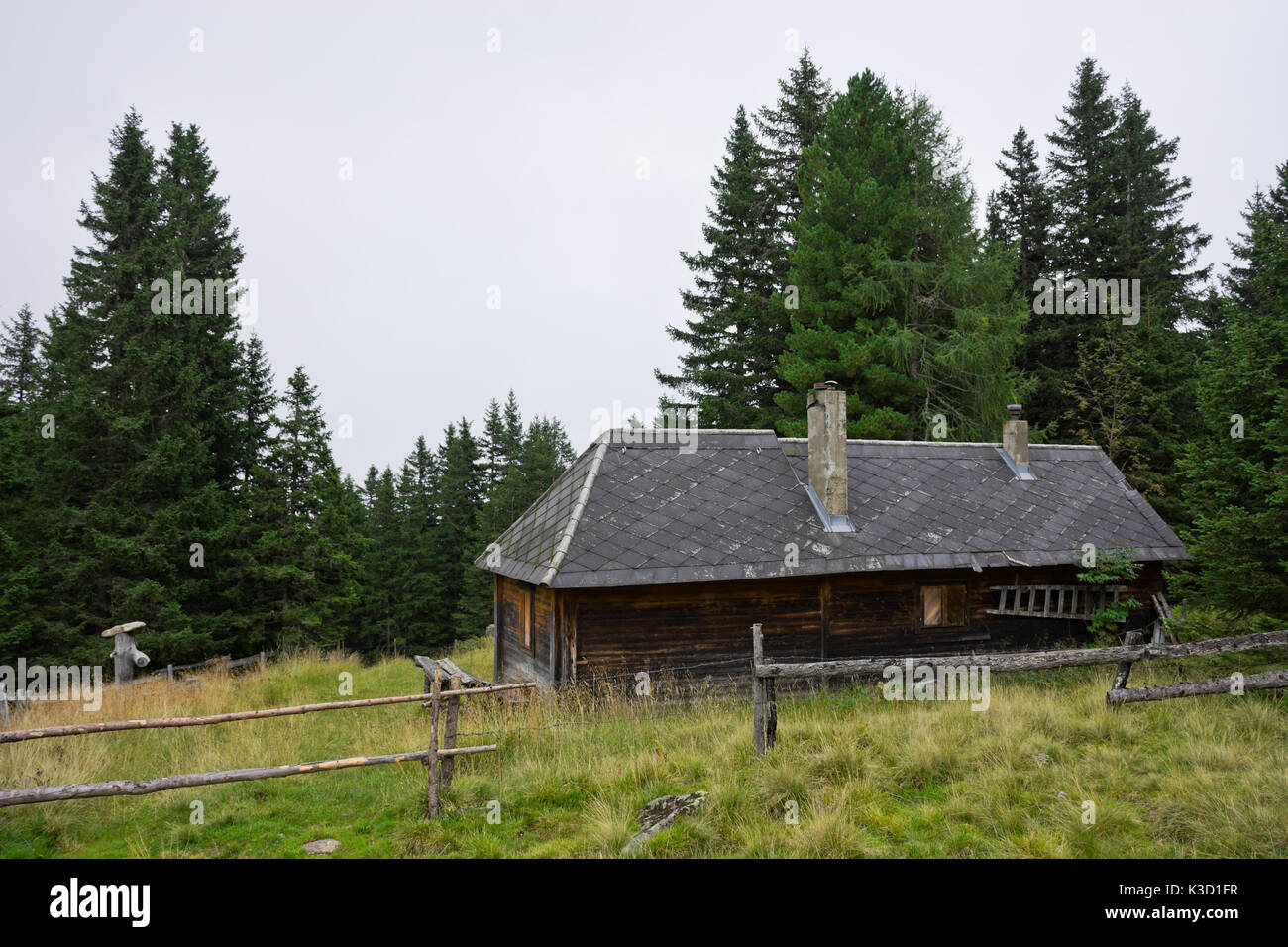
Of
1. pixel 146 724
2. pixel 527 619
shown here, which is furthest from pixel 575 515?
pixel 146 724

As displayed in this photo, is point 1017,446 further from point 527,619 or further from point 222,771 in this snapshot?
point 222,771

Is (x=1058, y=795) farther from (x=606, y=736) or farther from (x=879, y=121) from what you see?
(x=879, y=121)

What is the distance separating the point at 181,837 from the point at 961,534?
12.6 m

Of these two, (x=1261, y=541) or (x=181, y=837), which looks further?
(x=1261, y=541)

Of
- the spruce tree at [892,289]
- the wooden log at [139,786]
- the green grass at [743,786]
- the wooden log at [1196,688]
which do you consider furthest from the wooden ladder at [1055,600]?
the wooden log at [139,786]

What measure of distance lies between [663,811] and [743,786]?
2.92 ft

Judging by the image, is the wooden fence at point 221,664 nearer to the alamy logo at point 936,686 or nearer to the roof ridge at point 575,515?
the roof ridge at point 575,515

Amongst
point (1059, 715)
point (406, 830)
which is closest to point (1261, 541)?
point (1059, 715)

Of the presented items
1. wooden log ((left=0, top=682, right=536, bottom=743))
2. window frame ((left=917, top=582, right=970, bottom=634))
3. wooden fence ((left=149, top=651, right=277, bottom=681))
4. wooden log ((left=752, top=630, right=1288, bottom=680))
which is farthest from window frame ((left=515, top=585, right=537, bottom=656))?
wooden fence ((left=149, top=651, right=277, bottom=681))

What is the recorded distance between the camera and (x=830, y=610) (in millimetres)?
11977

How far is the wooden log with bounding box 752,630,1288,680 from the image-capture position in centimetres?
731

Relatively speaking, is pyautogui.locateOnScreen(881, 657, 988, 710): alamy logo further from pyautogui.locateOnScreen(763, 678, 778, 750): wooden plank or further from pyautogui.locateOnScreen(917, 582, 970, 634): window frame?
pyautogui.locateOnScreen(763, 678, 778, 750): wooden plank

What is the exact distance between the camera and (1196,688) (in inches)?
269

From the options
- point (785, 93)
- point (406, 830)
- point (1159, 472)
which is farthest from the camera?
point (785, 93)
